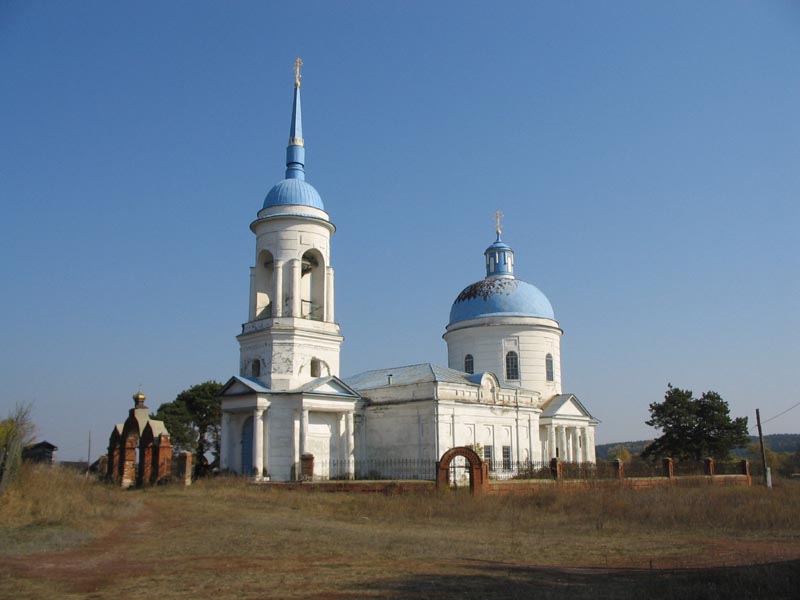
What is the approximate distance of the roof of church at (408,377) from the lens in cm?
3322

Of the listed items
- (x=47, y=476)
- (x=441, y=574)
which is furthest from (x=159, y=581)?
(x=47, y=476)

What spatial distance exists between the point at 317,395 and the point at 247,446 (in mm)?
3904

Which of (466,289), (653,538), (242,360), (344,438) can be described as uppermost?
(466,289)

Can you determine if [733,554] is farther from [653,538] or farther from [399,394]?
[399,394]

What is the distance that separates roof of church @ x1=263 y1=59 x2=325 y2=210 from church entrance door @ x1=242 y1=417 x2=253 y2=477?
10.1 metres

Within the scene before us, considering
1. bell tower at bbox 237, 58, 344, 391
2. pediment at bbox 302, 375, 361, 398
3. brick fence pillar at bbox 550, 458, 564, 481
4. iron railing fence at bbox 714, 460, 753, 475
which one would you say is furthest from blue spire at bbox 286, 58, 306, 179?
iron railing fence at bbox 714, 460, 753, 475

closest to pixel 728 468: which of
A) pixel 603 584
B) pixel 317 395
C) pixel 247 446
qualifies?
pixel 317 395

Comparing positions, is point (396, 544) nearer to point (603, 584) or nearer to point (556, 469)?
point (603, 584)

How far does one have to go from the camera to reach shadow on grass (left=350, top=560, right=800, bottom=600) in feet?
28.7

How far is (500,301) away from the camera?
4128cm

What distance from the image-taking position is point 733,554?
488 inches

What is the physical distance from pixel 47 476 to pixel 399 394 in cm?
1535

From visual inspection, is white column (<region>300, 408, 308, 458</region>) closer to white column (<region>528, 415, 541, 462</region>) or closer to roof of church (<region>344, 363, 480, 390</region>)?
roof of church (<region>344, 363, 480, 390</region>)

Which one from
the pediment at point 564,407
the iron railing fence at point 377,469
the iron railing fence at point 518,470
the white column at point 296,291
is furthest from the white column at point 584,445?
the white column at point 296,291
